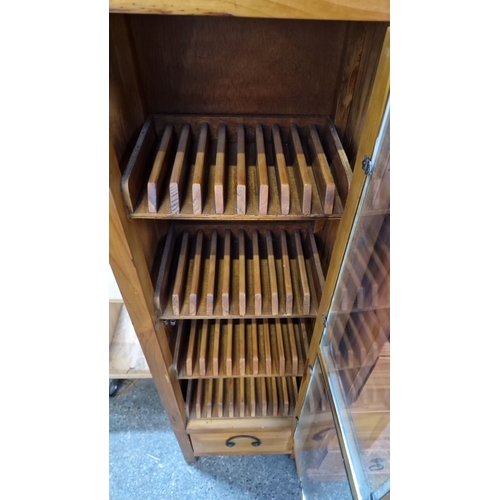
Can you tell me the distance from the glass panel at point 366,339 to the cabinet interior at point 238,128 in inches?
2.8

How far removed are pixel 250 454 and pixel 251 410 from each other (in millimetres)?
310

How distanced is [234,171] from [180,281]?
23 centimetres

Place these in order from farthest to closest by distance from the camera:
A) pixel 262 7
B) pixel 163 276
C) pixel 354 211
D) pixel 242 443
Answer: pixel 242 443, pixel 163 276, pixel 354 211, pixel 262 7

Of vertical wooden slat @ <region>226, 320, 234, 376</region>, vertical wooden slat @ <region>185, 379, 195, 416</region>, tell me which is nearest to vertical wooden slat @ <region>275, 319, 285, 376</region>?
vertical wooden slat @ <region>226, 320, 234, 376</region>

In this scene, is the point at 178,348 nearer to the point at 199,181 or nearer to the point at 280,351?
the point at 280,351

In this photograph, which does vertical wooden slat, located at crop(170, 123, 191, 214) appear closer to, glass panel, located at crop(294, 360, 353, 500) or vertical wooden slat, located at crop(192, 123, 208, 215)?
vertical wooden slat, located at crop(192, 123, 208, 215)

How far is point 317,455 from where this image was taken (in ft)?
2.87

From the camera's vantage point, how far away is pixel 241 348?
87 cm

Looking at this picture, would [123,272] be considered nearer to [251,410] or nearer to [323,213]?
[323,213]

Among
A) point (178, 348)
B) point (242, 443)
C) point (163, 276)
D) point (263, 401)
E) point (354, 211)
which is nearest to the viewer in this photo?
point (354, 211)

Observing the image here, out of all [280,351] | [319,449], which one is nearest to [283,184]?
[280,351]

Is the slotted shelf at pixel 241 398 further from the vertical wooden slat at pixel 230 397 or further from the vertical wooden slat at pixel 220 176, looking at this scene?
the vertical wooden slat at pixel 220 176
